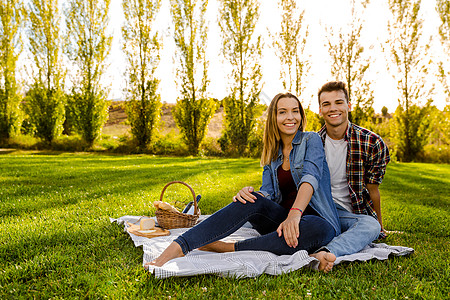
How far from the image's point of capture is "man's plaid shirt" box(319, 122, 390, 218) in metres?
3.52

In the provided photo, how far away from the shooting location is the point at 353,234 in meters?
3.11

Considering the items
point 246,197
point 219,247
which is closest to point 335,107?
point 246,197

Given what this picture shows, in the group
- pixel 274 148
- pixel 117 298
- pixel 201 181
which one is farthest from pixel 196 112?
pixel 117 298

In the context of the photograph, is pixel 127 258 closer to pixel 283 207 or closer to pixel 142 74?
pixel 283 207

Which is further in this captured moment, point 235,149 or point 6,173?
point 235,149

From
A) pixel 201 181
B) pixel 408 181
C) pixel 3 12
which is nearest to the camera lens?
pixel 201 181

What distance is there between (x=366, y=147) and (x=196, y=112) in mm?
13091

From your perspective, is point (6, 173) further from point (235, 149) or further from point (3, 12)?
point (3, 12)

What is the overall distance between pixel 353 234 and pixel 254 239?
3.15 feet

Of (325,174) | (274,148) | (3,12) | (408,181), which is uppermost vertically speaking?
(3,12)

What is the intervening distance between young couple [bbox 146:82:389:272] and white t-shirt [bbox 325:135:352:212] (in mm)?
11

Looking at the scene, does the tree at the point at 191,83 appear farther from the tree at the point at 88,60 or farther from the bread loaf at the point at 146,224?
the bread loaf at the point at 146,224

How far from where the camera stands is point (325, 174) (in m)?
3.30

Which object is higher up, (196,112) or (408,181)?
(196,112)
